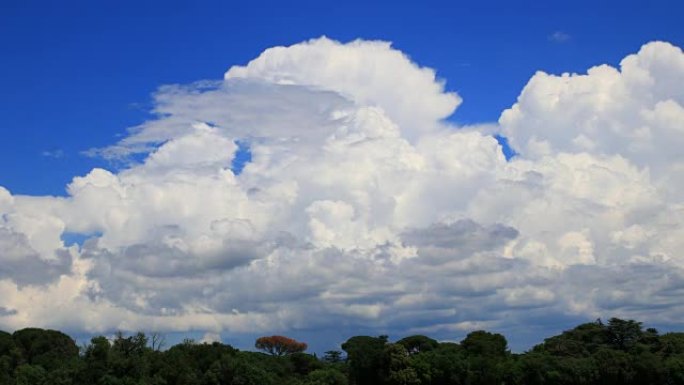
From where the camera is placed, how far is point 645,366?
156000mm

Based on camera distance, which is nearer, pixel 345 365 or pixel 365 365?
pixel 365 365

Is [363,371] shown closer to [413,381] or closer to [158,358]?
[413,381]

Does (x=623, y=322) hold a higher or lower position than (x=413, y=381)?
higher

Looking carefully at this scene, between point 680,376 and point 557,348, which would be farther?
point 557,348

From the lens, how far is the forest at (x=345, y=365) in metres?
126

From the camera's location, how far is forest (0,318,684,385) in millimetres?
125812

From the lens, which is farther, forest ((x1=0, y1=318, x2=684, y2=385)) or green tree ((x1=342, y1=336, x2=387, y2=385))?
green tree ((x1=342, y1=336, x2=387, y2=385))

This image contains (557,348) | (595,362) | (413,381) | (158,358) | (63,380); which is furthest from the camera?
(557,348)

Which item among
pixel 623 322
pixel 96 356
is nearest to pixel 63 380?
pixel 96 356

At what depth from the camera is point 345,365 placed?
601 ft

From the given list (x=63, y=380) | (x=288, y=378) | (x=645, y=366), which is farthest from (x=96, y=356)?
(x=645, y=366)

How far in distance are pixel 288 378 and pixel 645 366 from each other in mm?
69524

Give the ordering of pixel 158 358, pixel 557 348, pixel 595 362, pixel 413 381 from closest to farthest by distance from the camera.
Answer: pixel 158 358 < pixel 413 381 < pixel 595 362 < pixel 557 348

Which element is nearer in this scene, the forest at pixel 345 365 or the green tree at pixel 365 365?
the forest at pixel 345 365
